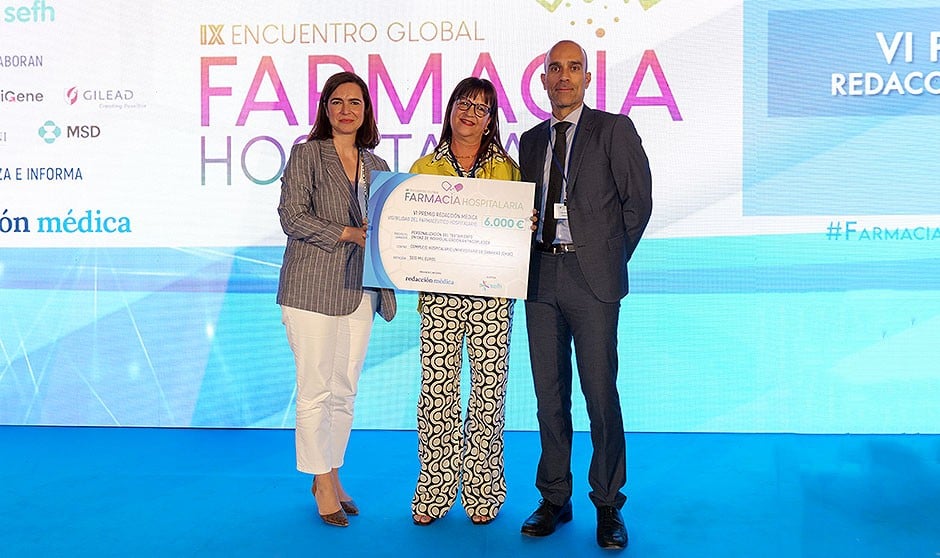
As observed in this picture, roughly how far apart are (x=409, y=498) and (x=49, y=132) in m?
2.77

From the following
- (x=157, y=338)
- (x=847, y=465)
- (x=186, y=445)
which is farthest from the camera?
(x=157, y=338)

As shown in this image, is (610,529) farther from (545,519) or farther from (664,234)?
(664,234)

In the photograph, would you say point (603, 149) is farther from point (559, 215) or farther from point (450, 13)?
point (450, 13)

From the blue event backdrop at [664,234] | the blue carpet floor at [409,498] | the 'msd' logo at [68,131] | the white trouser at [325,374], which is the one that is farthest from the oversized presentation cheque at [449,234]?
the 'msd' logo at [68,131]

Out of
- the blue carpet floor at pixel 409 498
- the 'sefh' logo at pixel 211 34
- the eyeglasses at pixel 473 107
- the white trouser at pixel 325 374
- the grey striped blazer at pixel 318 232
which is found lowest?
the blue carpet floor at pixel 409 498

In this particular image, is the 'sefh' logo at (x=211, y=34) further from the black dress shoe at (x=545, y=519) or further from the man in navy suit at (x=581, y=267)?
the black dress shoe at (x=545, y=519)

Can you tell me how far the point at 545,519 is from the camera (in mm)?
3188

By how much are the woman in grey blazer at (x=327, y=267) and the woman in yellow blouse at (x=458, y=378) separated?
0.84ft

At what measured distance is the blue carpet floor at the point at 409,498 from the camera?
121 inches

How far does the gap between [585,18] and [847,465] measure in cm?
238

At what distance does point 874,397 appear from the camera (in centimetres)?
455

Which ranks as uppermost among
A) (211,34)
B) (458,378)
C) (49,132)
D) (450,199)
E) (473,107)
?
(211,34)

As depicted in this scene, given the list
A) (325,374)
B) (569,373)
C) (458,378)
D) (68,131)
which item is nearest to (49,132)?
(68,131)

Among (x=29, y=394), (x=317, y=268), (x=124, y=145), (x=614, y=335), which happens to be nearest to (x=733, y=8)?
(x=614, y=335)
